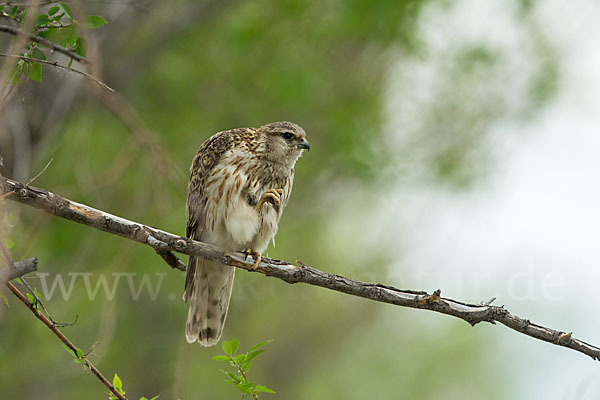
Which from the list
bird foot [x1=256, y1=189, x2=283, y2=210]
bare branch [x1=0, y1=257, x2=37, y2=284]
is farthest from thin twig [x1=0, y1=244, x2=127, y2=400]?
bird foot [x1=256, y1=189, x2=283, y2=210]

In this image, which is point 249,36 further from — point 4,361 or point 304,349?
point 304,349

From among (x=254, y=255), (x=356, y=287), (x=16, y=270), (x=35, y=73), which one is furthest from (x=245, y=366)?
(x=35, y=73)

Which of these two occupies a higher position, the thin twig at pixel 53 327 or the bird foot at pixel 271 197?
the bird foot at pixel 271 197

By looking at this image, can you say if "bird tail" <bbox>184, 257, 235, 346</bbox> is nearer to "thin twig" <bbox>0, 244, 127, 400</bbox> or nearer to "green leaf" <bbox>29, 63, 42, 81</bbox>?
"thin twig" <bbox>0, 244, 127, 400</bbox>

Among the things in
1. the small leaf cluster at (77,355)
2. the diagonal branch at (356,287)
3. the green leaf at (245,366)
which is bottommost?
the small leaf cluster at (77,355)

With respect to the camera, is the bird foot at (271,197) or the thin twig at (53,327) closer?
the thin twig at (53,327)

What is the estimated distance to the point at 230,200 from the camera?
5000 millimetres

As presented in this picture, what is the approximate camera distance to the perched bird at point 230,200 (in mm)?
4992

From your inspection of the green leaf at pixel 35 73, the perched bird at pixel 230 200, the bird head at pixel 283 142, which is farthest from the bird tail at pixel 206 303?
the green leaf at pixel 35 73

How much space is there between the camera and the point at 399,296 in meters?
3.54

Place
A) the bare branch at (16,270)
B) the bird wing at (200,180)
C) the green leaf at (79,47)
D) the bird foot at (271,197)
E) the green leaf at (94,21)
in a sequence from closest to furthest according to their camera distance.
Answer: the bare branch at (16,270), the green leaf at (94,21), the green leaf at (79,47), the bird foot at (271,197), the bird wing at (200,180)

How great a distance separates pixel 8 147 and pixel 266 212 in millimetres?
2422

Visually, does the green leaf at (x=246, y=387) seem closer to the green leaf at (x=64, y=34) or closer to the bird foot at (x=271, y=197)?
the green leaf at (x=64, y=34)

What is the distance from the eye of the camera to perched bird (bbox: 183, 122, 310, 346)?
16.4 feet
